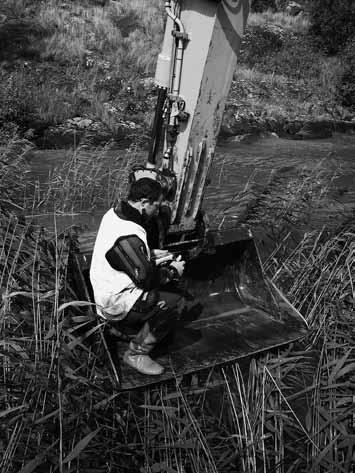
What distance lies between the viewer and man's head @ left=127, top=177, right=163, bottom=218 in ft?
10.8

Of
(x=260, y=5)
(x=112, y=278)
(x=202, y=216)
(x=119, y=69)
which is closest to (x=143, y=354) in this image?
(x=112, y=278)

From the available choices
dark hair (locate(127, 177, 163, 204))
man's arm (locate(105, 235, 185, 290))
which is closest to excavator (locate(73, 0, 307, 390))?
dark hair (locate(127, 177, 163, 204))

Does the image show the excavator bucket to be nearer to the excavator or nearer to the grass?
the excavator

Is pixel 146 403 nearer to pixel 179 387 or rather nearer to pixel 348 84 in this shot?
pixel 179 387

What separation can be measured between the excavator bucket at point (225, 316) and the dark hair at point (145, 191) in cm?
114

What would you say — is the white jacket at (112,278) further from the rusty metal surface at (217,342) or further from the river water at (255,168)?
the river water at (255,168)

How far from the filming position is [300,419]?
3486mm

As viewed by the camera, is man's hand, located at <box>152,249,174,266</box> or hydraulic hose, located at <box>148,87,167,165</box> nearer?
man's hand, located at <box>152,249,174,266</box>

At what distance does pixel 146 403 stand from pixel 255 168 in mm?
A: 7943

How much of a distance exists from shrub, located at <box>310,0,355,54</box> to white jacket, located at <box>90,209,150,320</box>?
20.6m

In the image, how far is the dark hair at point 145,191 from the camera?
3.29 metres

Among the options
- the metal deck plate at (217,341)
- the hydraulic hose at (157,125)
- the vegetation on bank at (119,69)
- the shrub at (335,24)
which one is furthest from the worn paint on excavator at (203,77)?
the shrub at (335,24)

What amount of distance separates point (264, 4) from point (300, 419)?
85.4 ft

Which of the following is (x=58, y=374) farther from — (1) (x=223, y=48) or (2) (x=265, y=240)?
(2) (x=265, y=240)
